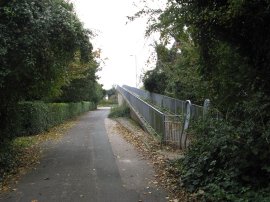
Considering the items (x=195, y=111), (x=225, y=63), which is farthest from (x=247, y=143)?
(x=195, y=111)

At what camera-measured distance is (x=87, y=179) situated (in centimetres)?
982

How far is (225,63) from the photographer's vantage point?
31.0 ft

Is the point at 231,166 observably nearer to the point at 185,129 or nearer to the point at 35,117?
the point at 185,129

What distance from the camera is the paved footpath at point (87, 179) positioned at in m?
8.24

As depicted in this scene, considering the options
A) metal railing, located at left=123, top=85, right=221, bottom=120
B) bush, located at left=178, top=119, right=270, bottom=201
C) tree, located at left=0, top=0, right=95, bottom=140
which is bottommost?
bush, located at left=178, top=119, right=270, bottom=201

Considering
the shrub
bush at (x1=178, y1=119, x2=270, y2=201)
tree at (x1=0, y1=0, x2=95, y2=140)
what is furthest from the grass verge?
bush at (x1=178, y1=119, x2=270, y2=201)

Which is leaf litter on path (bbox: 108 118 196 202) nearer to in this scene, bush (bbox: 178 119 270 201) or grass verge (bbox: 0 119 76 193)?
bush (bbox: 178 119 270 201)

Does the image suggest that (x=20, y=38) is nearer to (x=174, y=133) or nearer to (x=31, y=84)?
(x=31, y=84)

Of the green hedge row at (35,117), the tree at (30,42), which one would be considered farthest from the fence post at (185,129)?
the green hedge row at (35,117)

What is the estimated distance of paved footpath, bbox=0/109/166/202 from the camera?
27.0 ft

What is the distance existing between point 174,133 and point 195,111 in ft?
3.52

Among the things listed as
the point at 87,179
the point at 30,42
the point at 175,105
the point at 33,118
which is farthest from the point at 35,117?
the point at 87,179

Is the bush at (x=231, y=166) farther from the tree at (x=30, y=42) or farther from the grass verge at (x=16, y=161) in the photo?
the tree at (x=30, y=42)

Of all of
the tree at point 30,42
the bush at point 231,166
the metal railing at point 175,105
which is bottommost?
the bush at point 231,166
